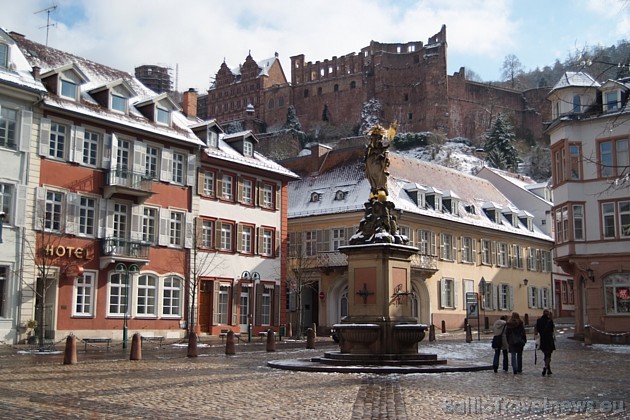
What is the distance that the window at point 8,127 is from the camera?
30.0m

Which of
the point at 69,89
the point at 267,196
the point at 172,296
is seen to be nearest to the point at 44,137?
the point at 69,89

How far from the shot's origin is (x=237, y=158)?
132 ft

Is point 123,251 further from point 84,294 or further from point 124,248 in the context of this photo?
point 84,294

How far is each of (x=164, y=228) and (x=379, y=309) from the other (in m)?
19.3

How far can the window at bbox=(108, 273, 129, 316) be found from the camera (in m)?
33.3

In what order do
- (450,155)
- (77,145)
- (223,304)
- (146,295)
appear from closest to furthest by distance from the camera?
(77,145), (146,295), (223,304), (450,155)

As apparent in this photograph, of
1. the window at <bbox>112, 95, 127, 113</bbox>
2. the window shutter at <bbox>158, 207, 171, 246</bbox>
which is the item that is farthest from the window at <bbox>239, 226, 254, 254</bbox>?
the window at <bbox>112, 95, 127, 113</bbox>

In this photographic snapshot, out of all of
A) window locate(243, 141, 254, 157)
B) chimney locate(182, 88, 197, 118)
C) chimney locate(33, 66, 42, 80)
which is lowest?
window locate(243, 141, 254, 157)

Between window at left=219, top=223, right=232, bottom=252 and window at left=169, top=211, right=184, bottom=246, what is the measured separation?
2.79 m

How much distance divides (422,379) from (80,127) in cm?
2157

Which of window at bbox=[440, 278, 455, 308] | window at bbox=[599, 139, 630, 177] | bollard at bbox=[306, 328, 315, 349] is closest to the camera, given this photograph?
bollard at bbox=[306, 328, 315, 349]

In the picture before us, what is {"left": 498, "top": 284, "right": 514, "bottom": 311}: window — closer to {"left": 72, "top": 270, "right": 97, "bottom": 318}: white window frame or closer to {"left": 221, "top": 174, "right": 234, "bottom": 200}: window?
{"left": 221, "top": 174, "right": 234, "bottom": 200}: window

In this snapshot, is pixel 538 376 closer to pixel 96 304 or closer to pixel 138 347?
pixel 138 347

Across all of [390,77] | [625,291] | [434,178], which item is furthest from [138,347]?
[390,77]
